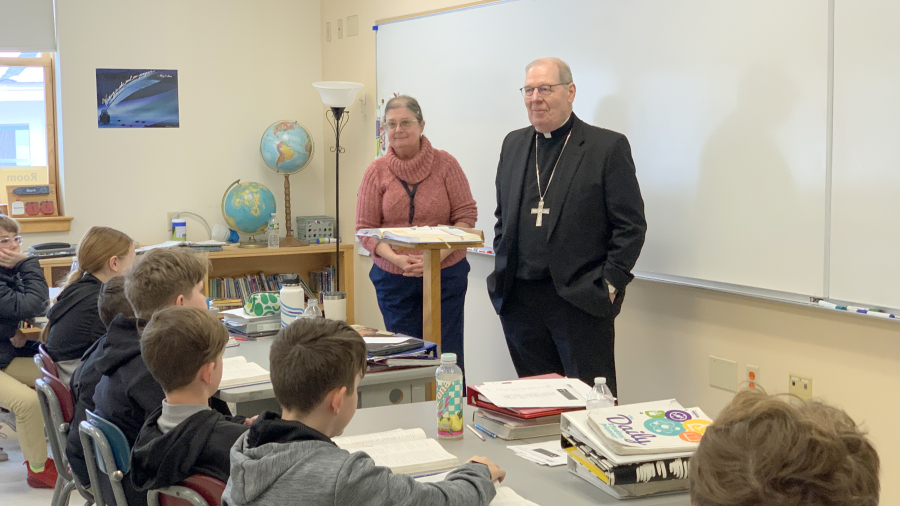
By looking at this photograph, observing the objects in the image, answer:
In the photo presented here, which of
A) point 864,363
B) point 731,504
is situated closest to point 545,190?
point 864,363

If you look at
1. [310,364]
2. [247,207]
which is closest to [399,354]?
[310,364]

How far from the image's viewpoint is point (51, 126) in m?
5.60

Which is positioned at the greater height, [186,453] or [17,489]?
[186,453]

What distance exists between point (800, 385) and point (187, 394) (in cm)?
215

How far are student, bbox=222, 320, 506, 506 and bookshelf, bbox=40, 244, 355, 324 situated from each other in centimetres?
404

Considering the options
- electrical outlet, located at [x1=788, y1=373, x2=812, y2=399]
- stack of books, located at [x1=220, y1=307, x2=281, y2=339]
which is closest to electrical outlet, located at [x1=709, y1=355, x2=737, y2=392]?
electrical outlet, located at [x1=788, y1=373, x2=812, y2=399]

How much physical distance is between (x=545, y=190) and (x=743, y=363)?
1.02 metres

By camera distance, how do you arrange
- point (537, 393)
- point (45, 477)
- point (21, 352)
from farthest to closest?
point (21, 352), point (45, 477), point (537, 393)

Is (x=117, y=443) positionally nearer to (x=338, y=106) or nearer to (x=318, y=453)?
(x=318, y=453)

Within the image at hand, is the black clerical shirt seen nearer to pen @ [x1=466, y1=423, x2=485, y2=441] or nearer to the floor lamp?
pen @ [x1=466, y1=423, x2=485, y2=441]

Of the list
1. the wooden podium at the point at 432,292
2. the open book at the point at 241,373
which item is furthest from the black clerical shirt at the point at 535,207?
the open book at the point at 241,373

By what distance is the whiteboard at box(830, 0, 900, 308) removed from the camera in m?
2.60

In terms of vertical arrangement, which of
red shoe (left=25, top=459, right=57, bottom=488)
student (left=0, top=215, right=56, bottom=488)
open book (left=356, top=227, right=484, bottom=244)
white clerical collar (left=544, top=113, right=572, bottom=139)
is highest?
→ white clerical collar (left=544, top=113, right=572, bottom=139)

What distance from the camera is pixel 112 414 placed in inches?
86.4
